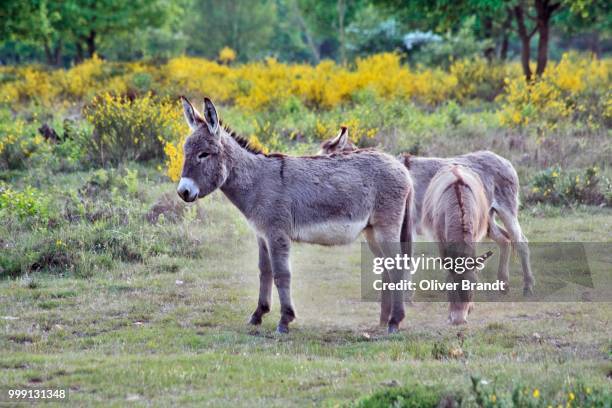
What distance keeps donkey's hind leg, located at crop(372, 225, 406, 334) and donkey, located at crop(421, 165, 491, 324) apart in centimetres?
52

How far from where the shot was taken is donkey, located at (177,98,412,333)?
823cm

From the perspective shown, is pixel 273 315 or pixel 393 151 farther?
Answer: pixel 393 151

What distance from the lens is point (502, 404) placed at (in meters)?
5.46

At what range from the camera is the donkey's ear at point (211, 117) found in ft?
26.5

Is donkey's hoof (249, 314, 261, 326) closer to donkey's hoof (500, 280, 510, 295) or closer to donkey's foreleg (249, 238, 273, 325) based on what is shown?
donkey's foreleg (249, 238, 273, 325)

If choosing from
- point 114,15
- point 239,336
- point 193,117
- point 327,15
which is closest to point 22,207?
point 193,117

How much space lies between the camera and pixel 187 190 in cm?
800

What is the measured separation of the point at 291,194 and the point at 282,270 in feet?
2.48

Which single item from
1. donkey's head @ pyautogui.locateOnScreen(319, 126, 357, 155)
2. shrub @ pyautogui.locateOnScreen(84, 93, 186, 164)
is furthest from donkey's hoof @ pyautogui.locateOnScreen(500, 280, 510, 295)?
shrub @ pyautogui.locateOnScreen(84, 93, 186, 164)

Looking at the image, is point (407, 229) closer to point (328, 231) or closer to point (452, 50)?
point (328, 231)

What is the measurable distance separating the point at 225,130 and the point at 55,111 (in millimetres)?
15581

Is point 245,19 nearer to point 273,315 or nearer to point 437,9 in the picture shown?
point 437,9

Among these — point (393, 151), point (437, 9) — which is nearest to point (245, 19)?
point (437, 9)

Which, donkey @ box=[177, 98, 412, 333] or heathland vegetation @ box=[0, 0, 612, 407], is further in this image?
donkey @ box=[177, 98, 412, 333]
